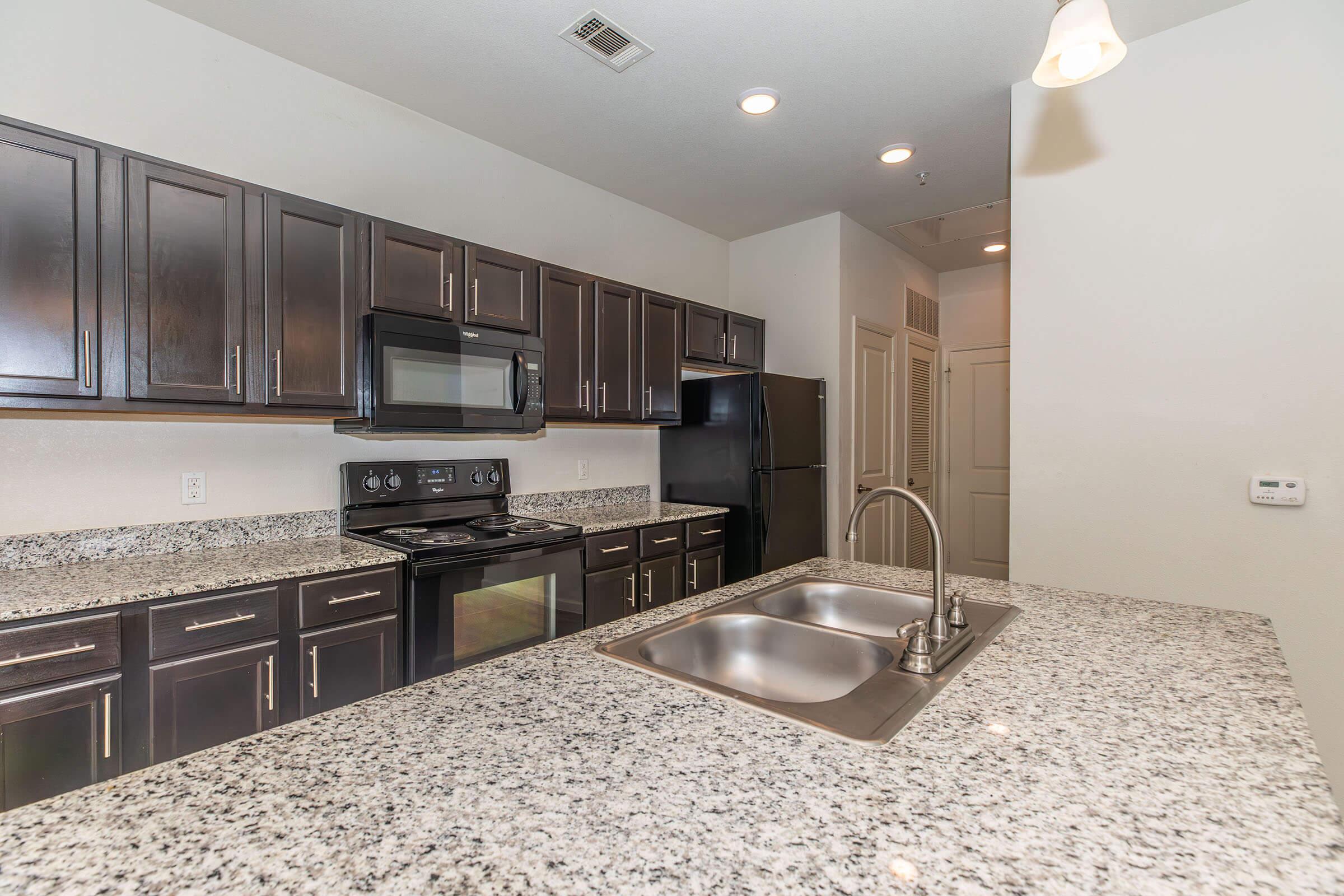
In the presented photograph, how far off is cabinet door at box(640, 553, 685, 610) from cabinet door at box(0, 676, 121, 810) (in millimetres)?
1912

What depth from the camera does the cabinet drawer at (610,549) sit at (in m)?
2.81

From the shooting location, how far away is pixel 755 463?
3436mm

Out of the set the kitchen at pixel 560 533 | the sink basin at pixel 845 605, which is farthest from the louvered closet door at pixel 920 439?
the sink basin at pixel 845 605

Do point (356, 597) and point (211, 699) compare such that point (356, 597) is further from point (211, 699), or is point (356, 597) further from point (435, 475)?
point (435, 475)

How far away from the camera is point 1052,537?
2.55 metres

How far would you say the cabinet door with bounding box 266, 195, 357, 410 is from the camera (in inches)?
83.4

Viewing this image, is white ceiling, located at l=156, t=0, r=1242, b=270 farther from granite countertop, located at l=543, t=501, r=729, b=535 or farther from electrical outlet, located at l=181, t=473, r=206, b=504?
granite countertop, located at l=543, t=501, r=729, b=535

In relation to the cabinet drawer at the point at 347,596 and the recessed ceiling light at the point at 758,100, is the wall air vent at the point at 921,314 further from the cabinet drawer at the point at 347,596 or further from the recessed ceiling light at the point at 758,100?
the cabinet drawer at the point at 347,596

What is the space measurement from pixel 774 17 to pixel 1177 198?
5.19ft

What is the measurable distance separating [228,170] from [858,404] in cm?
351

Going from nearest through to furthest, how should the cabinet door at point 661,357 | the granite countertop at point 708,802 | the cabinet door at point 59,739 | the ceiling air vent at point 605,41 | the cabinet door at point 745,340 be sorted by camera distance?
the granite countertop at point 708,802, the cabinet door at point 59,739, the ceiling air vent at point 605,41, the cabinet door at point 661,357, the cabinet door at point 745,340

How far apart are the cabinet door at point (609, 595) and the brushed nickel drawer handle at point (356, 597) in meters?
0.92

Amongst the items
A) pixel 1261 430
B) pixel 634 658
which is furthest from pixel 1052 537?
pixel 634 658

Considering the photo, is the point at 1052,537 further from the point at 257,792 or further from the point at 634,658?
the point at 257,792
